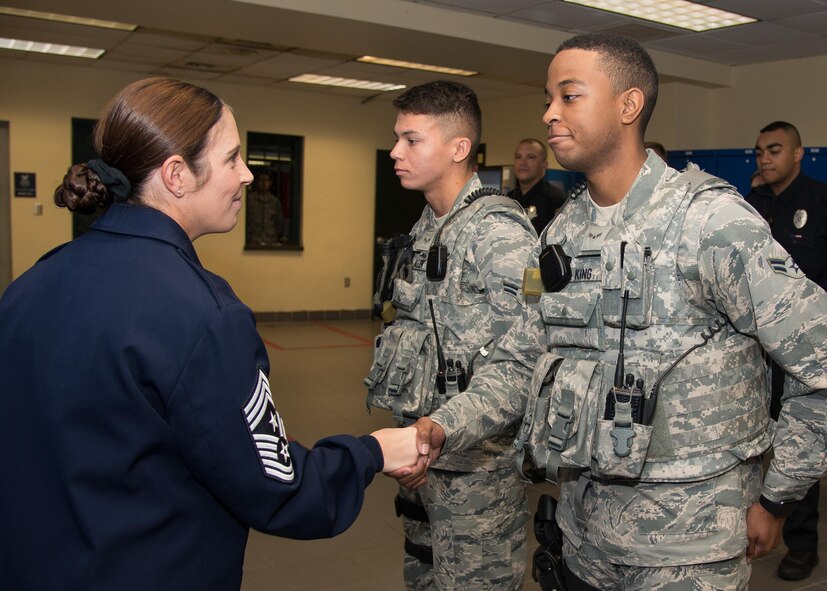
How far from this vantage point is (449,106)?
96.3 inches

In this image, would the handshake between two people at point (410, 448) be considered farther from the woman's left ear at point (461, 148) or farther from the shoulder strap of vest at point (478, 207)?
the woman's left ear at point (461, 148)

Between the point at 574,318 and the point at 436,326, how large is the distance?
67 centimetres

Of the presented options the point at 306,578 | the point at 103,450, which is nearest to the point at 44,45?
the point at 306,578

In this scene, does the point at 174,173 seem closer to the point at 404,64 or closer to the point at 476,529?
the point at 476,529

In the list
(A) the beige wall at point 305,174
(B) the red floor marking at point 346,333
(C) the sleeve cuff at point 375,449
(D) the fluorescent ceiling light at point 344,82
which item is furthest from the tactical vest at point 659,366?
(A) the beige wall at point 305,174

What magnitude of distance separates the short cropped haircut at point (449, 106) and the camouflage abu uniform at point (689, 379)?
855 millimetres

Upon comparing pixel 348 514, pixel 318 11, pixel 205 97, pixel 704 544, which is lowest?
pixel 704 544

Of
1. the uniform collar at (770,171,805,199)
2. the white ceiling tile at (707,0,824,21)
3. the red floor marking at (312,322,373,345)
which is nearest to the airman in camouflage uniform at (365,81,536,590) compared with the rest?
the uniform collar at (770,171,805,199)

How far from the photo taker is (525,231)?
2277mm

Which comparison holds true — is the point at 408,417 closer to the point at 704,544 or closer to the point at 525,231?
A: the point at 525,231

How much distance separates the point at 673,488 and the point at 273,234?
9261mm

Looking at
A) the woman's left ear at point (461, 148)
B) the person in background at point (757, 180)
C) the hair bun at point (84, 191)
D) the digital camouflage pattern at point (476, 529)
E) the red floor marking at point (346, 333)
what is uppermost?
the person in background at point (757, 180)

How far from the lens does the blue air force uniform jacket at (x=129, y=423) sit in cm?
114

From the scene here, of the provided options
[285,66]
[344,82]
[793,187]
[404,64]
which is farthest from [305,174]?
[793,187]
